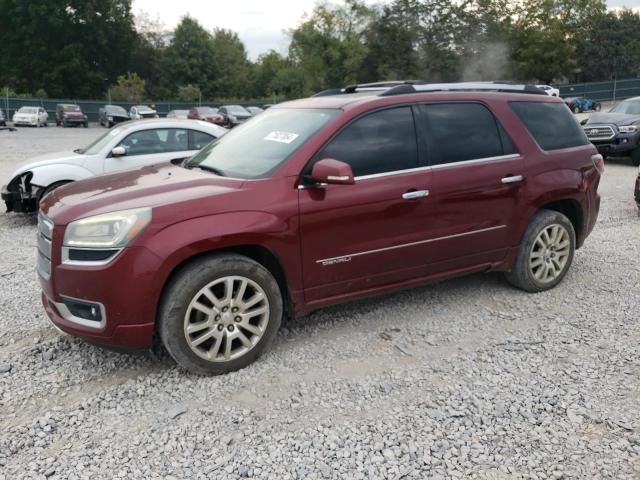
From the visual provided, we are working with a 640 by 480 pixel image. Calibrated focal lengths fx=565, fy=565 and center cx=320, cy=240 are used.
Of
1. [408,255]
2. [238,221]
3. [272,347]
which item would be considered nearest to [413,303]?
[408,255]

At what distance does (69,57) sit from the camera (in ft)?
187

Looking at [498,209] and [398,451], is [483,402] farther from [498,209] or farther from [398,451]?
[498,209]

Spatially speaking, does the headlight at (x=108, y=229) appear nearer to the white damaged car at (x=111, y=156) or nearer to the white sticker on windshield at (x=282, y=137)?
the white sticker on windshield at (x=282, y=137)

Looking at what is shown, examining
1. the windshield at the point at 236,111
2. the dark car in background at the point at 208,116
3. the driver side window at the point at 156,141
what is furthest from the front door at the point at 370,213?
the windshield at the point at 236,111

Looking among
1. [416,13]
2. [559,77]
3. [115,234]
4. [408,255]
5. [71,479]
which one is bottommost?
[71,479]

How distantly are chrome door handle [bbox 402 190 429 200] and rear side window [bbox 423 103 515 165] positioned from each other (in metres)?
0.27

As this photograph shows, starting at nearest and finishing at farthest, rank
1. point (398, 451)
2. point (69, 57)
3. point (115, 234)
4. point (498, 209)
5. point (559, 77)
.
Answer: point (398, 451)
point (115, 234)
point (498, 209)
point (69, 57)
point (559, 77)

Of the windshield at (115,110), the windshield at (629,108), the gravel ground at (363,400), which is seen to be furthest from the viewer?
the windshield at (115,110)

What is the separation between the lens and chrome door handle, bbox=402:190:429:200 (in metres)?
4.02

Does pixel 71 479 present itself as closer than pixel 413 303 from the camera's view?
Yes

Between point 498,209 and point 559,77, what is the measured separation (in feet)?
232

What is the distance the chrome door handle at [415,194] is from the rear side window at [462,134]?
27 cm

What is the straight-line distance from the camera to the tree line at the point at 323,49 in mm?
56781

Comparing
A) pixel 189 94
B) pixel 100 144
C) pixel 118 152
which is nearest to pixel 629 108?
pixel 118 152
